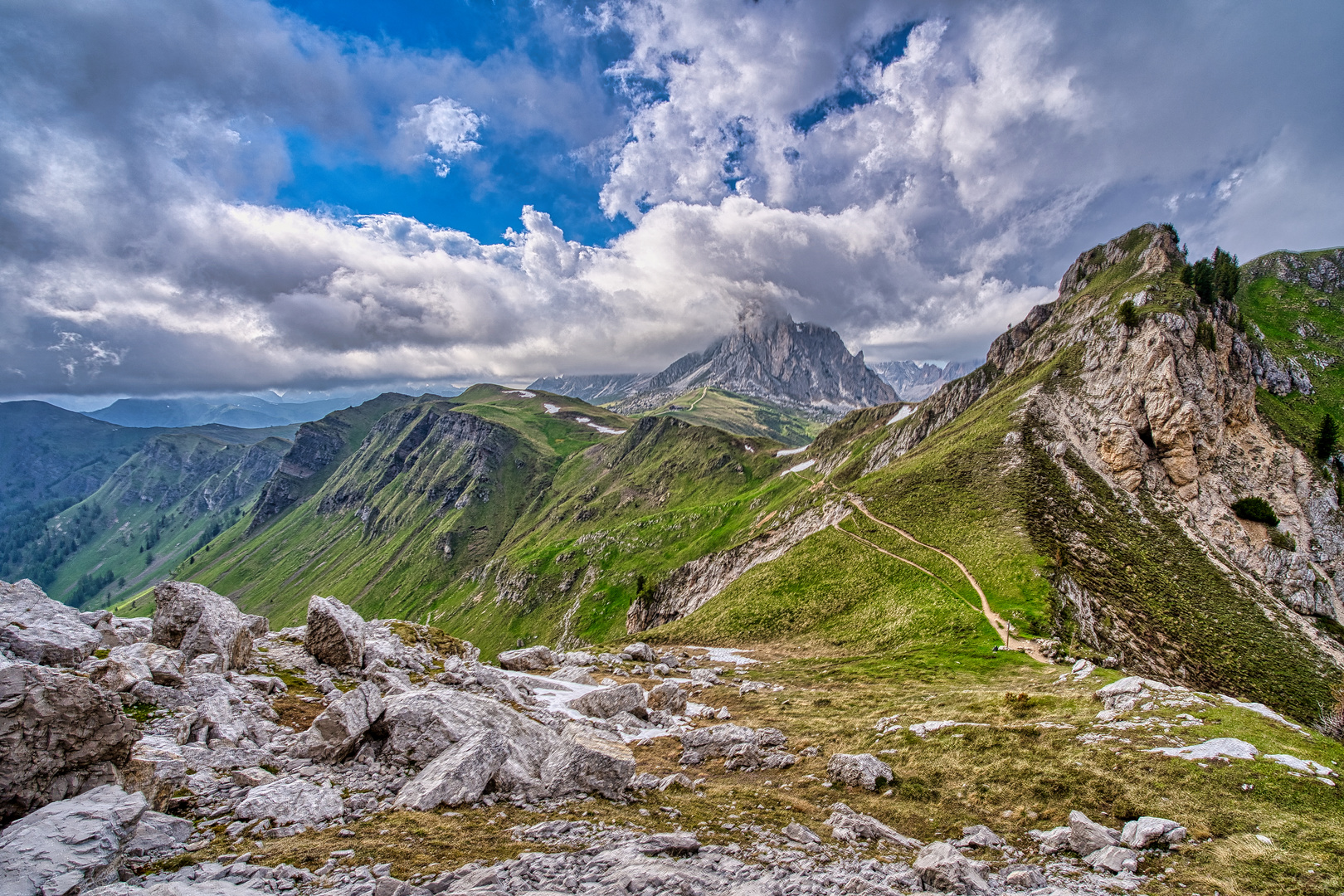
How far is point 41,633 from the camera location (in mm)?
17484

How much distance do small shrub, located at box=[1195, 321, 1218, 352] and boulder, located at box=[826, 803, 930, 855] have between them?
5205 inches

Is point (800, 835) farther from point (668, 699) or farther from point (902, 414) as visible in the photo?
point (902, 414)

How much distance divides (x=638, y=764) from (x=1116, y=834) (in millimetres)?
17991

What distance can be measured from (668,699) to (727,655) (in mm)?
32587

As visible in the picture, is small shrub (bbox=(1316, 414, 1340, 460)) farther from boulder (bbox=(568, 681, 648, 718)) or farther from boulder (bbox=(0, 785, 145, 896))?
boulder (bbox=(0, 785, 145, 896))

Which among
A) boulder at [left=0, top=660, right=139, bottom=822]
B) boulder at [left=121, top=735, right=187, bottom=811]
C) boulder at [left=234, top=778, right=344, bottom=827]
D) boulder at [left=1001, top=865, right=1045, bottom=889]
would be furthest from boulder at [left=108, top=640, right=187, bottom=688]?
boulder at [left=1001, top=865, right=1045, bottom=889]

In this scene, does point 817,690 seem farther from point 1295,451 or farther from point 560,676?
point 1295,451

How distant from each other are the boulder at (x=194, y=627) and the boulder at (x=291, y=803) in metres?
12.6

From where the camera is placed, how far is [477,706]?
2089 centimetres

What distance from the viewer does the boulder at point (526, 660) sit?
43.7m

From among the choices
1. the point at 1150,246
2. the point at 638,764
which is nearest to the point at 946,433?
the point at 1150,246

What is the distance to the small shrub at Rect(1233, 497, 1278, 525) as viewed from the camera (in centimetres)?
8419

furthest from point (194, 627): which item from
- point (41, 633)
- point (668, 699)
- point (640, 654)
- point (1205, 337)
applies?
point (1205, 337)

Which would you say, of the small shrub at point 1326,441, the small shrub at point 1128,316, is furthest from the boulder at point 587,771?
the small shrub at point 1326,441
